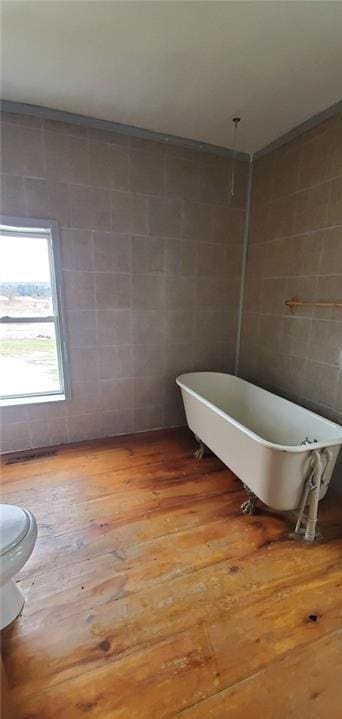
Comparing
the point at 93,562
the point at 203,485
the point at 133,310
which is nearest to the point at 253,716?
the point at 93,562

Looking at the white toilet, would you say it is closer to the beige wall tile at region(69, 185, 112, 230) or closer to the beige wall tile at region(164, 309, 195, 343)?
the beige wall tile at region(164, 309, 195, 343)

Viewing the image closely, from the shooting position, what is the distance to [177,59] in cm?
157

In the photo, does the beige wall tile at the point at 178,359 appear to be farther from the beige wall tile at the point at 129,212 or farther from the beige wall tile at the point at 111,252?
the beige wall tile at the point at 129,212

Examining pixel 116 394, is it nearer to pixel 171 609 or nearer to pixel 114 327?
pixel 114 327

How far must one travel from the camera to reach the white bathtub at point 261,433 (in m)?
1.53

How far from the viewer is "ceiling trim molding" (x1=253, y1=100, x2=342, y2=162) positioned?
6.17 feet

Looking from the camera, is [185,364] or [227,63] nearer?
[227,63]

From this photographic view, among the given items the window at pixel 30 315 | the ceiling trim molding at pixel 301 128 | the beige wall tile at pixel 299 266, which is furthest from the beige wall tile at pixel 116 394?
the ceiling trim molding at pixel 301 128

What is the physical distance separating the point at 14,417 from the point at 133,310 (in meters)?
1.28

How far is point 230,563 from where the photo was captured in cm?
149

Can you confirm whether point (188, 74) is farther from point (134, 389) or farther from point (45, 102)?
point (134, 389)

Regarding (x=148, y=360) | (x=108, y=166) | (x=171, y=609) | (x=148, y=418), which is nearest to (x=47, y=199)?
(x=108, y=166)

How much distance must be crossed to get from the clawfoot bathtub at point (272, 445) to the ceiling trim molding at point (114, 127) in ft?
6.15

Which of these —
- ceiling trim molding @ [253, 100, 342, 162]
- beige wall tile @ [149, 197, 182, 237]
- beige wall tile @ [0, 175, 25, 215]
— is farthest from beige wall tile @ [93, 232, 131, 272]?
ceiling trim molding @ [253, 100, 342, 162]
